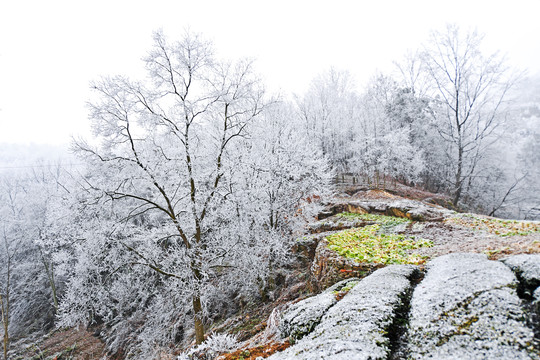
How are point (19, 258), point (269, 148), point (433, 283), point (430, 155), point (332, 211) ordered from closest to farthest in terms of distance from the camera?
point (433, 283) < point (269, 148) < point (332, 211) < point (19, 258) < point (430, 155)

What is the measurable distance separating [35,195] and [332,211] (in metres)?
27.3

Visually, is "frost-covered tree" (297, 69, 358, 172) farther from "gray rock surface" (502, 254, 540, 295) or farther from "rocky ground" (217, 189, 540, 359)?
"gray rock surface" (502, 254, 540, 295)

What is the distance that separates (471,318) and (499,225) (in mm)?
6512

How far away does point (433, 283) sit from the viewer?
10.5 feet

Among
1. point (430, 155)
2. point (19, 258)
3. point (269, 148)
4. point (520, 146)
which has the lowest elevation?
point (19, 258)

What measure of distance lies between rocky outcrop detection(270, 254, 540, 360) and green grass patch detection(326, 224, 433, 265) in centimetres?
159

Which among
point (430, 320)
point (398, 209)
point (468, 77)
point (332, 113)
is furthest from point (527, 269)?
point (332, 113)

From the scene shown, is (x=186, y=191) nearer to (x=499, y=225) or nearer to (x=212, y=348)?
(x=212, y=348)

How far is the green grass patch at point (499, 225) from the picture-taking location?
18.6ft

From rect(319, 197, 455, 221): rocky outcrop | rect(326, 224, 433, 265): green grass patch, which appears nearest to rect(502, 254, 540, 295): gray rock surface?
rect(326, 224, 433, 265): green grass patch

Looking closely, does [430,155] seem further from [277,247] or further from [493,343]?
[493,343]

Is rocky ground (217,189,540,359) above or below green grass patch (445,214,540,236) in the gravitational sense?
below

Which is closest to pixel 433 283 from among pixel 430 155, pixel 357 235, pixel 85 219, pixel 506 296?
pixel 506 296

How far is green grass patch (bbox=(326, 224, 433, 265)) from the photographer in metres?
5.12
